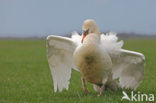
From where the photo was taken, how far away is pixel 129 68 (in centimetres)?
925

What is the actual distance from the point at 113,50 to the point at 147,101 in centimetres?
141

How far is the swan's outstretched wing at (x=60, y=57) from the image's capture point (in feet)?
28.7

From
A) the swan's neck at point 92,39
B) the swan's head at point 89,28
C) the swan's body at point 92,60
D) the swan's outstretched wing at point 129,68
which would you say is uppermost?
the swan's head at point 89,28

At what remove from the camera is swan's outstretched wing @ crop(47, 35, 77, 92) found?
8750mm

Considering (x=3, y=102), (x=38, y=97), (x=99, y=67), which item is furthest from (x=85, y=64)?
(x=3, y=102)

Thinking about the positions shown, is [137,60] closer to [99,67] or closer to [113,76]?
[113,76]

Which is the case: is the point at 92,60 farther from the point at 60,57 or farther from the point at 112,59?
the point at 60,57

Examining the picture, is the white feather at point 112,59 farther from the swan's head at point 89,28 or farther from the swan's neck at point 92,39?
the swan's neck at point 92,39

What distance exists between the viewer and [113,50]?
8289 millimetres

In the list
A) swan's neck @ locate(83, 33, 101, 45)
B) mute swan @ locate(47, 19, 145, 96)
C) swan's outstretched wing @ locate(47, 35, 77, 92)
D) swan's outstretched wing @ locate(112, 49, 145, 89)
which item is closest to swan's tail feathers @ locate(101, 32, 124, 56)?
mute swan @ locate(47, 19, 145, 96)

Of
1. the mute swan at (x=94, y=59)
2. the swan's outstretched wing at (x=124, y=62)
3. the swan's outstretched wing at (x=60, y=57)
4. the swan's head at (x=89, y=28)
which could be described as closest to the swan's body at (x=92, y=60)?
the mute swan at (x=94, y=59)

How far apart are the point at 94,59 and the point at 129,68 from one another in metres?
1.88

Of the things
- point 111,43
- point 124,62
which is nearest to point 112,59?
point 124,62

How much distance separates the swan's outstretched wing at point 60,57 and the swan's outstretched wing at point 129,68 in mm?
1171
